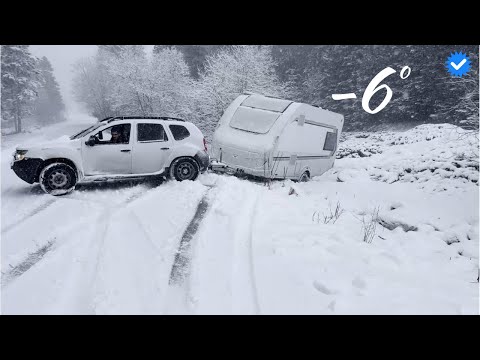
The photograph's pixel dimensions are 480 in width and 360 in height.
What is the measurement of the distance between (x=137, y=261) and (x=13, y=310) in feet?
4.68

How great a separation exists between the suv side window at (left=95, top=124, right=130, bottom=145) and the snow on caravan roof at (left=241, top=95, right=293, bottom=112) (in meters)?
4.47

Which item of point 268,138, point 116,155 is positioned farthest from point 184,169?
point 268,138

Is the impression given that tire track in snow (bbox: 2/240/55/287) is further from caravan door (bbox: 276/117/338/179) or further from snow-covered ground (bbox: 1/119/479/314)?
caravan door (bbox: 276/117/338/179)

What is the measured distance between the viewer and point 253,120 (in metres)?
9.75

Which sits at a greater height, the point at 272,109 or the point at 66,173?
the point at 272,109

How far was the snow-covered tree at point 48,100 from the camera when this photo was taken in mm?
60200

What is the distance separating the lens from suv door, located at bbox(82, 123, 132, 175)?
7203 mm

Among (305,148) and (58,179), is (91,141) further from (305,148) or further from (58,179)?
(305,148)

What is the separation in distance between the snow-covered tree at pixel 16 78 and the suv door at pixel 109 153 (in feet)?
115

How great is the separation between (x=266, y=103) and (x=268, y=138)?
179 centimetres
